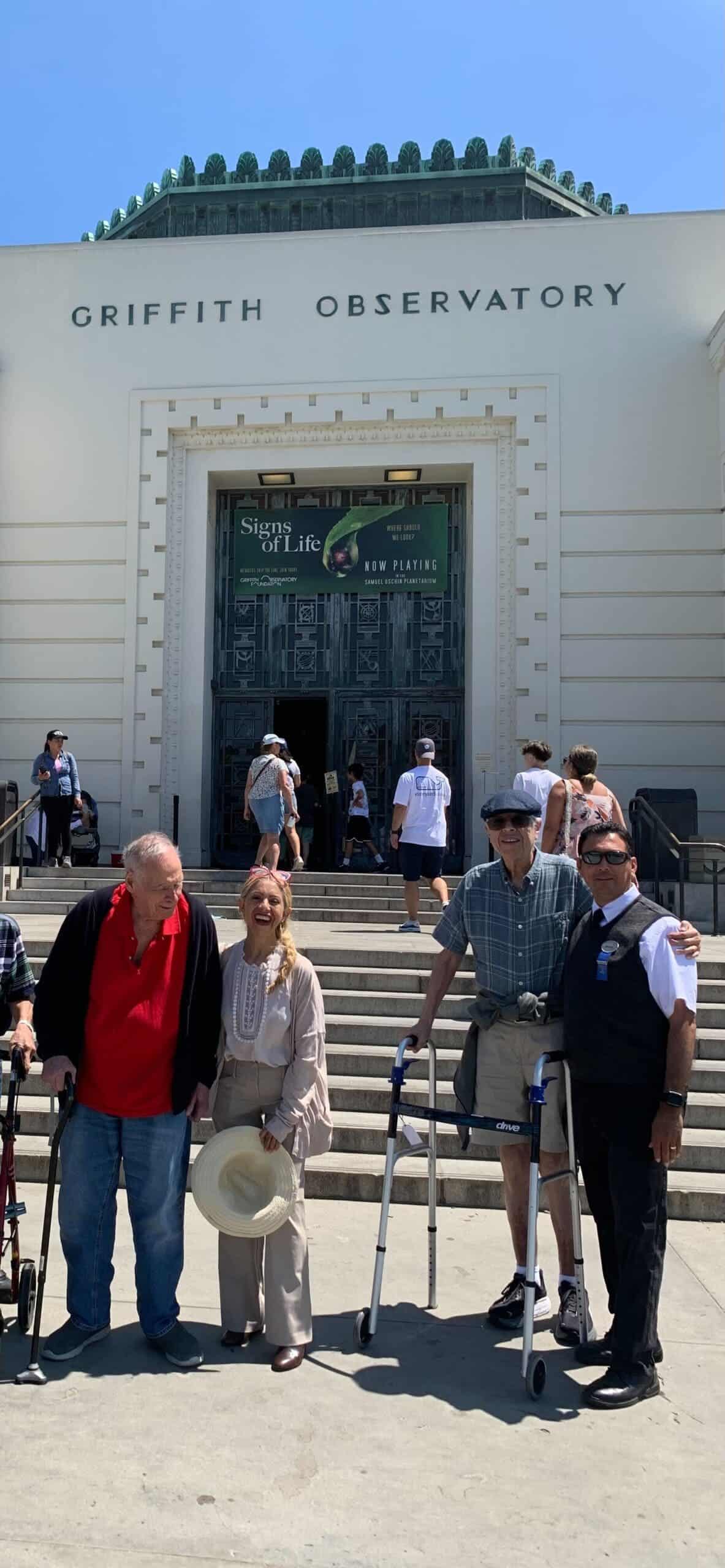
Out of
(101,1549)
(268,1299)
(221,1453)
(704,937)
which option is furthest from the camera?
(704,937)

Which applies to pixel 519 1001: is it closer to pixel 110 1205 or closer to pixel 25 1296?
pixel 110 1205

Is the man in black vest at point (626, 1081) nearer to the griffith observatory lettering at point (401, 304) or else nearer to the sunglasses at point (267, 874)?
the sunglasses at point (267, 874)

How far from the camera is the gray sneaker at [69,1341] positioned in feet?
12.6

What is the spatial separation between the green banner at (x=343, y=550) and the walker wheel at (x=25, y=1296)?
42.2 ft

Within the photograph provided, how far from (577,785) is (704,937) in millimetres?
4017

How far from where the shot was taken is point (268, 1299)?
3.90 m

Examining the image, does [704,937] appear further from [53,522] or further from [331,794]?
[53,522]

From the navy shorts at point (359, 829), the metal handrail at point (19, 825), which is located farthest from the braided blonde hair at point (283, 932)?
the navy shorts at point (359, 829)

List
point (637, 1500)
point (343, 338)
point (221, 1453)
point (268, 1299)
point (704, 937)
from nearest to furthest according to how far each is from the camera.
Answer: point (637, 1500) → point (221, 1453) → point (268, 1299) → point (704, 937) → point (343, 338)

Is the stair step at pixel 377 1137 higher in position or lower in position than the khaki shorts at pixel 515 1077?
lower

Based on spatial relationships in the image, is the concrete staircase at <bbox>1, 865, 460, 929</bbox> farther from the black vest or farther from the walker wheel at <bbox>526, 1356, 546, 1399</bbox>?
the walker wheel at <bbox>526, 1356, 546, 1399</bbox>

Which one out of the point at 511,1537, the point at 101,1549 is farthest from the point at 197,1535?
the point at 511,1537

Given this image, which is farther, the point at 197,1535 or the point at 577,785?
the point at 577,785

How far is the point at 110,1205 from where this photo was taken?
409cm
